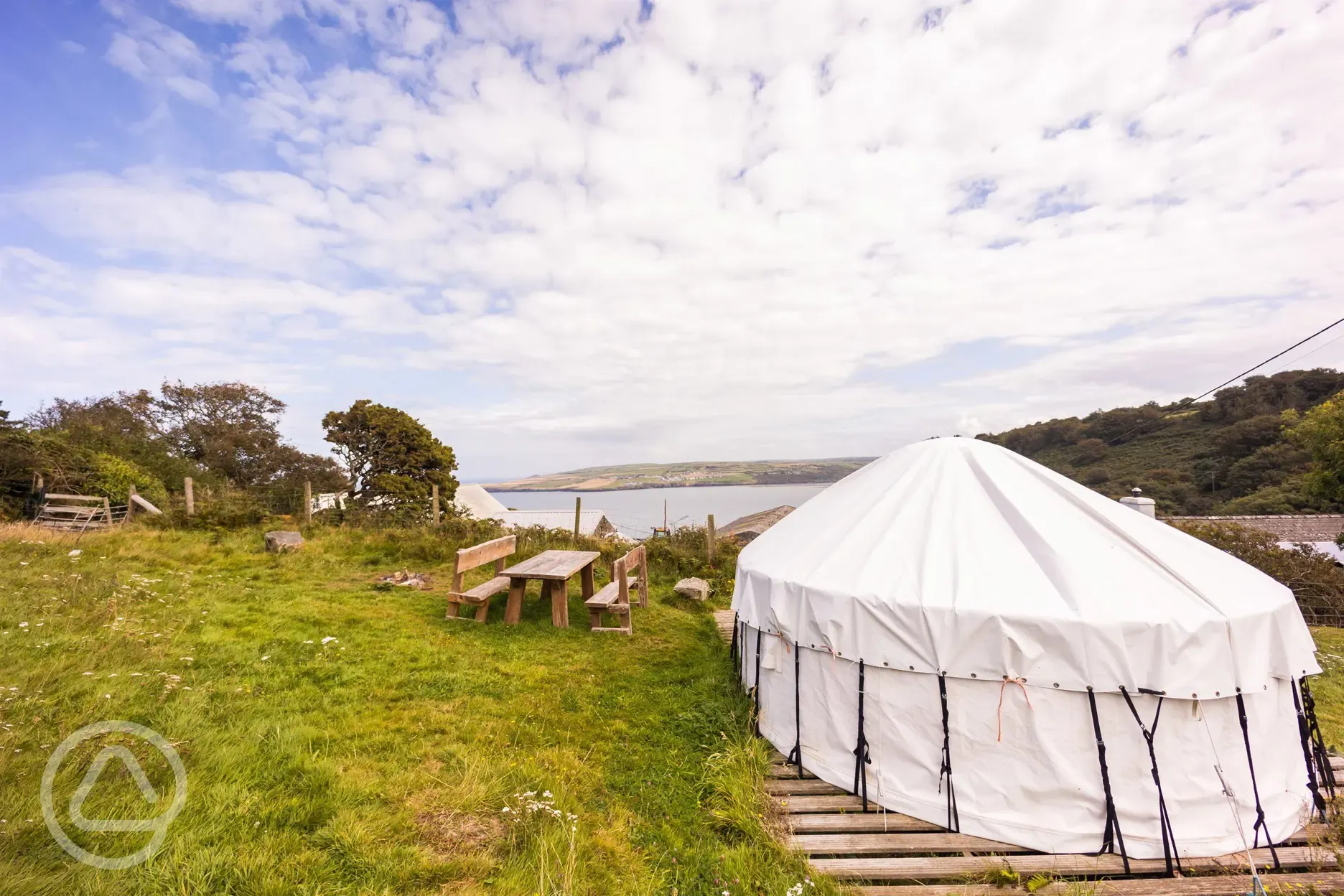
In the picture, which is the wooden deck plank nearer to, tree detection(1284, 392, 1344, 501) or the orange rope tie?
the orange rope tie

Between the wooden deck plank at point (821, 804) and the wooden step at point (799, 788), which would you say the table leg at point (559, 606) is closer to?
the wooden step at point (799, 788)

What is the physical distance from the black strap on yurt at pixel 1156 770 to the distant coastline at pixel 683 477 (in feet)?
82.9

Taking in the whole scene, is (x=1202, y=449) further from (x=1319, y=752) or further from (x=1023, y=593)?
(x=1023, y=593)

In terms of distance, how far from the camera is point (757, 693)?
412 cm

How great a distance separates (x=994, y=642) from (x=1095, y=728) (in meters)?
0.64

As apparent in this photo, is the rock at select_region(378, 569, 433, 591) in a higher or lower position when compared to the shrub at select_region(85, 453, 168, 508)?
lower

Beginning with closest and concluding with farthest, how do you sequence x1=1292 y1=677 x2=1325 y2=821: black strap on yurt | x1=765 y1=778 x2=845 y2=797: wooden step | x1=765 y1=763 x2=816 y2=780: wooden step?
x1=1292 y1=677 x2=1325 y2=821: black strap on yurt, x1=765 y1=778 x2=845 y2=797: wooden step, x1=765 y1=763 x2=816 y2=780: wooden step

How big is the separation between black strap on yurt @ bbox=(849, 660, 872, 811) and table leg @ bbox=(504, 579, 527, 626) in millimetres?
4159

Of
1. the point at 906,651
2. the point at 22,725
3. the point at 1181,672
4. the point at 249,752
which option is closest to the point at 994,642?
the point at 906,651

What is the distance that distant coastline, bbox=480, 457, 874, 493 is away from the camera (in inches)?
1352

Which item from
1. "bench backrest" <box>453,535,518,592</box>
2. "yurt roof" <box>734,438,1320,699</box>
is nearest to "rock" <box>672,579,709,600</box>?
"bench backrest" <box>453,535,518,592</box>

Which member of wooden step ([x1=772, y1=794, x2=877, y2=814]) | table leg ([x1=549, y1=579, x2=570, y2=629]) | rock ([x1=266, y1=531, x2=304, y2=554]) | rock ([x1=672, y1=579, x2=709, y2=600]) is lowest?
wooden step ([x1=772, y1=794, x2=877, y2=814])

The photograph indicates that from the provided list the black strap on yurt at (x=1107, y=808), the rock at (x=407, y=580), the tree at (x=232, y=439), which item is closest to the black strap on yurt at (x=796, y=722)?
the black strap on yurt at (x=1107, y=808)

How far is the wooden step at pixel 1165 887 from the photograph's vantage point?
93.7 inches
